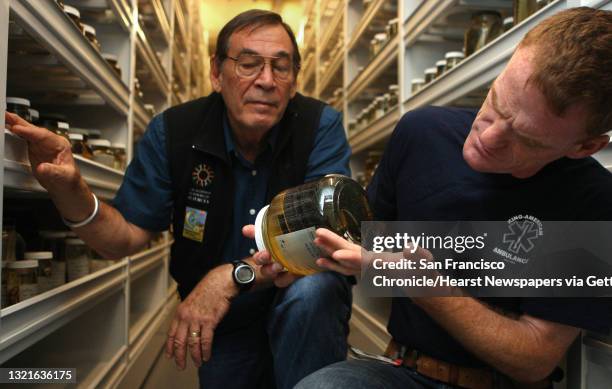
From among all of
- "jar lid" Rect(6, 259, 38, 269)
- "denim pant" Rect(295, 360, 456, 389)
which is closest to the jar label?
"denim pant" Rect(295, 360, 456, 389)

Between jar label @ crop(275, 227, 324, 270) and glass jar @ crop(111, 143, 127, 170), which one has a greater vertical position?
glass jar @ crop(111, 143, 127, 170)

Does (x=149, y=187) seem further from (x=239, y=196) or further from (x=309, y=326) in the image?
(x=309, y=326)

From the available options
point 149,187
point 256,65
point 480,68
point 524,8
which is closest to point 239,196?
point 149,187

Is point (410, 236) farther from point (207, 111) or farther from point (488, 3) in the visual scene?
point (488, 3)

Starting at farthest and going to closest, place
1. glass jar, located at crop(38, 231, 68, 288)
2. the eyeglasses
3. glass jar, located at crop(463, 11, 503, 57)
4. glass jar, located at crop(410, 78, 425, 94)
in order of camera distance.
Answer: glass jar, located at crop(410, 78, 425, 94)
glass jar, located at crop(463, 11, 503, 57)
glass jar, located at crop(38, 231, 68, 288)
the eyeglasses

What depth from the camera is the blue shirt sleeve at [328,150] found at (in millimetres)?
1218

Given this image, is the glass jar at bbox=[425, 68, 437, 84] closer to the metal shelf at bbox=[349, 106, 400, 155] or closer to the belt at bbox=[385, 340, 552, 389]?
the metal shelf at bbox=[349, 106, 400, 155]

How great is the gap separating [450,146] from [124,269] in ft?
4.17

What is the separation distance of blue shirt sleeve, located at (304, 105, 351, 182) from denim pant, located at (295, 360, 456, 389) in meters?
0.47

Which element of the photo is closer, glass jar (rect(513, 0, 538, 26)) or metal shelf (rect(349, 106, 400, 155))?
glass jar (rect(513, 0, 538, 26))

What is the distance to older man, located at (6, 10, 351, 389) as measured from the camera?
1033 mm

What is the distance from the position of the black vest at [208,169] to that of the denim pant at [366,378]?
1.52 feet

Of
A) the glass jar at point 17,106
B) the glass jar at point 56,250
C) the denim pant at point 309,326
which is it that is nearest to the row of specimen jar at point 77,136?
the glass jar at point 17,106

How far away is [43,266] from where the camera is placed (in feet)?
3.74
